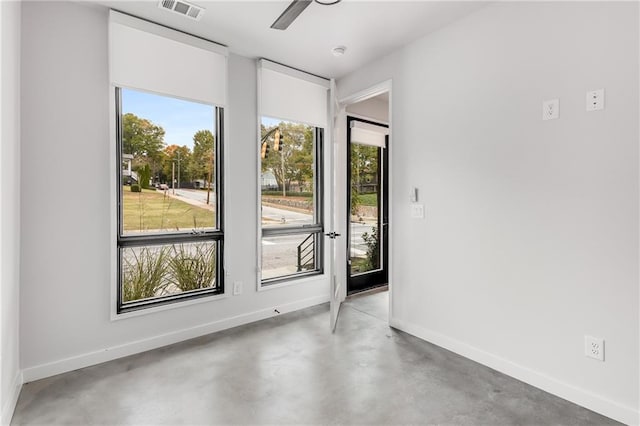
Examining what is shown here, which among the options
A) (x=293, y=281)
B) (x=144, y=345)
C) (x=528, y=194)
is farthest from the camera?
(x=293, y=281)

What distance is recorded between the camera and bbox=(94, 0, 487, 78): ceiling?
8.15 feet

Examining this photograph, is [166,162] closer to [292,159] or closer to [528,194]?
[292,159]

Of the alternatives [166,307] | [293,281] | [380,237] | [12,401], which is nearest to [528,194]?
[293,281]

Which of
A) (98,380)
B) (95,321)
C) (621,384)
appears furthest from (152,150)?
(621,384)

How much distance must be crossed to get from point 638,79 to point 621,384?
5.41 feet

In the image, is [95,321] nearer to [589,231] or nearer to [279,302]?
[279,302]

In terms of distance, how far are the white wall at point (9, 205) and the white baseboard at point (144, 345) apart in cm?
15

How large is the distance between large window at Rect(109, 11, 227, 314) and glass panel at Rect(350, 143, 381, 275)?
1851mm

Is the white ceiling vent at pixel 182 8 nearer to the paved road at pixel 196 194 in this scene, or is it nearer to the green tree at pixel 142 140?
the green tree at pixel 142 140

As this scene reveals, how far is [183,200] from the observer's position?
306 centimetres

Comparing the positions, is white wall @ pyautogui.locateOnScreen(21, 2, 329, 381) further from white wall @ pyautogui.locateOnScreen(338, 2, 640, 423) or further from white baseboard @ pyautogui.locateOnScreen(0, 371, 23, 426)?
white wall @ pyautogui.locateOnScreen(338, 2, 640, 423)

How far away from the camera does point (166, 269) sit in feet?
9.79

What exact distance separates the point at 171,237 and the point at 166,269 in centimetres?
30

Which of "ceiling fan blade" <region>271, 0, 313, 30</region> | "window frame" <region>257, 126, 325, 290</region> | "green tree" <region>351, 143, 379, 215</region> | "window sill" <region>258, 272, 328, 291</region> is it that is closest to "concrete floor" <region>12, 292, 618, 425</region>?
"window sill" <region>258, 272, 328, 291</region>
